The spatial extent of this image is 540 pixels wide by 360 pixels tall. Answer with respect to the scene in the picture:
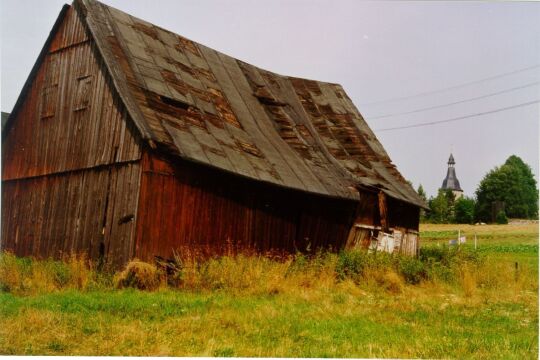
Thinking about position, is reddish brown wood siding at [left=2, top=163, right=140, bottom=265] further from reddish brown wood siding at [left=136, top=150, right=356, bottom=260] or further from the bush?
the bush

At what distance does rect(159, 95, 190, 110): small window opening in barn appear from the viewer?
43.4ft

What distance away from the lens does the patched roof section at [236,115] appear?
12.7m

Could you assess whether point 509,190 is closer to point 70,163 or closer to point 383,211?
point 383,211

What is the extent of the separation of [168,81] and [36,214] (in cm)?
491

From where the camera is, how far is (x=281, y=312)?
8.84 metres

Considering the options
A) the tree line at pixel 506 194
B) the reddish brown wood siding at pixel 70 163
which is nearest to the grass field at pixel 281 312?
the reddish brown wood siding at pixel 70 163

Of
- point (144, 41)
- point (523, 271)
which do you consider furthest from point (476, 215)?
point (144, 41)

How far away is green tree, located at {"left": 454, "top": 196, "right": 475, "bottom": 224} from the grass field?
197 ft

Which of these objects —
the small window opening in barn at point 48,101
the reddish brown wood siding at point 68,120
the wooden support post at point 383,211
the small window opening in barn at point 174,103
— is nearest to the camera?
the reddish brown wood siding at point 68,120

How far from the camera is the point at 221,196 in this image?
13.1m

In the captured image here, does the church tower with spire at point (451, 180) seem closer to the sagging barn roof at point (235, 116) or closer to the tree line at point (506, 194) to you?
the tree line at point (506, 194)

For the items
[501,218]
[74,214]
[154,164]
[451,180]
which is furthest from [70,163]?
[451,180]

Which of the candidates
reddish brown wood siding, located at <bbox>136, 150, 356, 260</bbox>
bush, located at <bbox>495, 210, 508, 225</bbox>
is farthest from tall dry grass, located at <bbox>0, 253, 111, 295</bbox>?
bush, located at <bbox>495, 210, 508, 225</bbox>

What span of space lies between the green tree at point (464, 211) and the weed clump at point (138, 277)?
6520 cm
